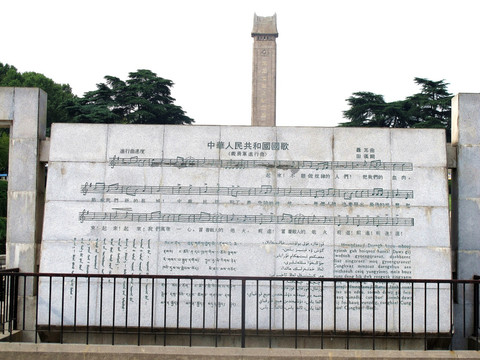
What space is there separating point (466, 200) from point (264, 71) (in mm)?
39589

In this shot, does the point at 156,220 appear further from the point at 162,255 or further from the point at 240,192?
the point at 240,192

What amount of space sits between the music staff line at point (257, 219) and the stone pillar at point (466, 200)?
3.00 feet

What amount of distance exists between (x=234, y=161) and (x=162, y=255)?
164 cm

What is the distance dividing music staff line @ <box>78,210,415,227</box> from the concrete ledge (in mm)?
1844

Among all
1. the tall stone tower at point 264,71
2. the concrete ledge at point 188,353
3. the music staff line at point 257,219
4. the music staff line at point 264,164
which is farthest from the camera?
the tall stone tower at point 264,71

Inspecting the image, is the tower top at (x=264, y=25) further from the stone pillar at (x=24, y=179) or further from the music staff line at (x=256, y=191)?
the music staff line at (x=256, y=191)

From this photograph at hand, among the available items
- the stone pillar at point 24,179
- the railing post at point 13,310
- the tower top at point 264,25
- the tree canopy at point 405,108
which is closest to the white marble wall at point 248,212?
the railing post at point 13,310

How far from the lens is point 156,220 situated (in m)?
6.90

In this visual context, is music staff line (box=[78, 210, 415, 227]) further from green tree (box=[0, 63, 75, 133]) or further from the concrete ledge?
green tree (box=[0, 63, 75, 133])

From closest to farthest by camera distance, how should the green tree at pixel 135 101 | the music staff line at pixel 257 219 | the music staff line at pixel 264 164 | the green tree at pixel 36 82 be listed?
the music staff line at pixel 257 219
the music staff line at pixel 264 164
the green tree at pixel 135 101
the green tree at pixel 36 82

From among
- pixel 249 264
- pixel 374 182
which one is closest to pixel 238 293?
pixel 249 264

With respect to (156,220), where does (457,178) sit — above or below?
above

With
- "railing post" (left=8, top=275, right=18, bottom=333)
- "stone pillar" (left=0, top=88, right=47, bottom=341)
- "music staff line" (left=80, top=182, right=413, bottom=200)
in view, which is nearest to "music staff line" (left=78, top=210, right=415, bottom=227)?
"music staff line" (left=80, top=182, right=413, bottom=200)

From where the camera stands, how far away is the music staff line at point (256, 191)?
22.8ft
